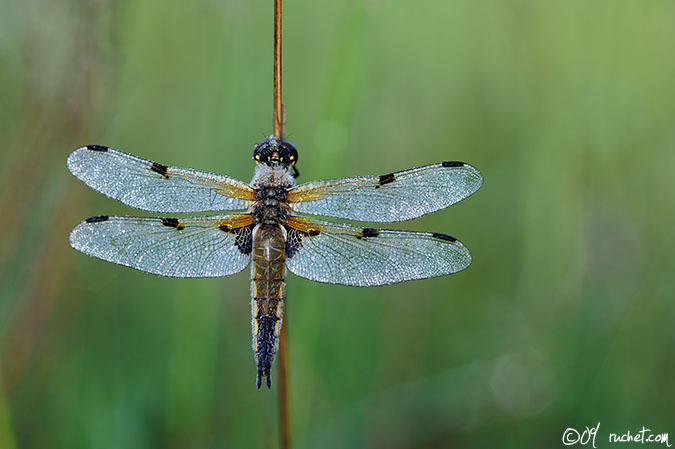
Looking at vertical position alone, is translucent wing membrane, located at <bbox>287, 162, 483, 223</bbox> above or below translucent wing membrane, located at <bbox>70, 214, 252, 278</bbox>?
above

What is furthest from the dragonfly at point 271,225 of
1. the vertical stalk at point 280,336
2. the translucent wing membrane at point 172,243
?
the vertical stalk at point 280,336

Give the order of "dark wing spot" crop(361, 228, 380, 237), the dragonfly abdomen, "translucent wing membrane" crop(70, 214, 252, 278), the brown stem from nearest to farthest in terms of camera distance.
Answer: the brown stem < the dragonfly abdomen < "translucent wing membrane" crop(70, 214, 252, 278) < "dark wing spot" crop(361, 228, 380, 237)

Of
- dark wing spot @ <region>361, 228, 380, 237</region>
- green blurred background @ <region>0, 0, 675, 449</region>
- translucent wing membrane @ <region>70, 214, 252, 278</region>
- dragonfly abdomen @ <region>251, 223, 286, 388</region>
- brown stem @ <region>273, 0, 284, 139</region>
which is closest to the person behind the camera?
brown stem @ <region>273, 0, 284, 139</region>

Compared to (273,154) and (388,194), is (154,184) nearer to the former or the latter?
(273,154)

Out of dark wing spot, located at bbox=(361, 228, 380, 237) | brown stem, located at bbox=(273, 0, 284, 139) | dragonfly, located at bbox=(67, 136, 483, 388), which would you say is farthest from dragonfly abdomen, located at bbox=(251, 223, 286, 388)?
brown stem, located at bbox=(273, 0, 284, 139)

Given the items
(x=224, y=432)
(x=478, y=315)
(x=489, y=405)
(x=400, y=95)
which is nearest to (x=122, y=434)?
(x=224, y=432)

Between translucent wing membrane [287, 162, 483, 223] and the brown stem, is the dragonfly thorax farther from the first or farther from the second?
the brown stem

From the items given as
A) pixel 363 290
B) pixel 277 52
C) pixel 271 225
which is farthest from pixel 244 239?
pixel 363 290
